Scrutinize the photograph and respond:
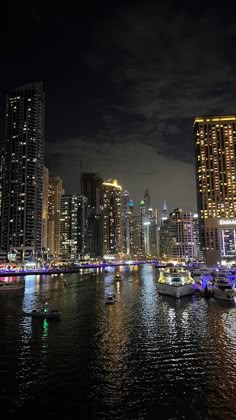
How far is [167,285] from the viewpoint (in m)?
84.1

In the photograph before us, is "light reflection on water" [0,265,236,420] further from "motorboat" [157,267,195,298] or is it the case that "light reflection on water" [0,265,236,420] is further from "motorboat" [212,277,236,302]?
"motorboat" [157,267,195,298]

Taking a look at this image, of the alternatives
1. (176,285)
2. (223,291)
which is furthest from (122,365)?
(176,285)

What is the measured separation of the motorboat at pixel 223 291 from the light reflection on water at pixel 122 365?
54.1 feet

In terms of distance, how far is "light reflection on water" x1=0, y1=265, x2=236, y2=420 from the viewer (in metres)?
23.3

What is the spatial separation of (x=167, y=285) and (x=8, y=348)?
175 ft

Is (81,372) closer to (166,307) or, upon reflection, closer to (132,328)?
(132,328)

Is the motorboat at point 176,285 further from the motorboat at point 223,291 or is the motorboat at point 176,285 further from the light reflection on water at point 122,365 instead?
the light reflection on water at point 122,365

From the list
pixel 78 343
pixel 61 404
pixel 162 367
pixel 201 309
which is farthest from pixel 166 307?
pixel 61 404

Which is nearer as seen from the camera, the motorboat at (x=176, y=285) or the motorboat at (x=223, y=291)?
the motorboat at (x=223, y=291)

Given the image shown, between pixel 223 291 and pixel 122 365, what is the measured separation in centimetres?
5010

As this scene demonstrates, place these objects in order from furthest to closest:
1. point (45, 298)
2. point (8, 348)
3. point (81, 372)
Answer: point (45, 298) → point (8, 348) → point (81, 372)

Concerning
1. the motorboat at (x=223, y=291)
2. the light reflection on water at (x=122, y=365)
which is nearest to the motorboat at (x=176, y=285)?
the motorboat at (x=223, y=291)

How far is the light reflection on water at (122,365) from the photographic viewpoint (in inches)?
919

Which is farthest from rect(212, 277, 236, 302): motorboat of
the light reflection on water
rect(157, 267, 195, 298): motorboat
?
the light reflection on water
